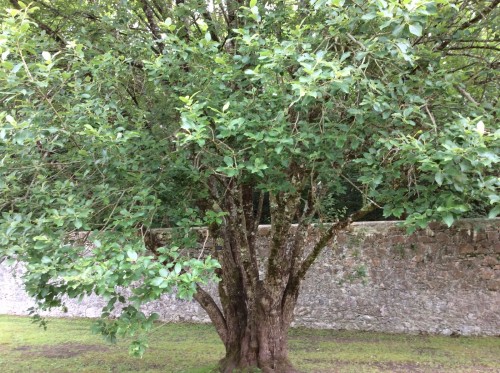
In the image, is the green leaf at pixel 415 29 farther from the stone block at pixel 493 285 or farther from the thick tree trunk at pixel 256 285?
the stone block at pixel 493 285

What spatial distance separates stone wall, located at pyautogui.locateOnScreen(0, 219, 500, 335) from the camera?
698 centimetres

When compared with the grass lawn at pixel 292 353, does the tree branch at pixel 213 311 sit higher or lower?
higher

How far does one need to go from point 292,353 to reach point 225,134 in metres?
4.62

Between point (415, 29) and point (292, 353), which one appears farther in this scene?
point (292, 353)

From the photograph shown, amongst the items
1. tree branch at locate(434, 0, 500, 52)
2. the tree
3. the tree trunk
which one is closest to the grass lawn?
the tree trunk

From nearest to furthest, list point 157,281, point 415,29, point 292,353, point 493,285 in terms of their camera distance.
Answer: point 415,29 < point 157,281 < point 292,353 < point 493,285

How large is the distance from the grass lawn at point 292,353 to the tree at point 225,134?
1500mm

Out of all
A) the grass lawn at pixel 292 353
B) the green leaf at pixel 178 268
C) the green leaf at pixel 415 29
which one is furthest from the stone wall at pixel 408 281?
the green leaf at pixel 178 268

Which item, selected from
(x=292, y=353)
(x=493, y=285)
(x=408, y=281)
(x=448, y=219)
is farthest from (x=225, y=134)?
(x=493, y=285)

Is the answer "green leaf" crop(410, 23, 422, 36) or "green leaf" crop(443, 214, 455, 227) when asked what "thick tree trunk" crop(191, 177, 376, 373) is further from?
"green leaf" crop(410, 23, 422, 36)

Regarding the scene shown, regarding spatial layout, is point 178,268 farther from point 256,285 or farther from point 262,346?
point 262,346

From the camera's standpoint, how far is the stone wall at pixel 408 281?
6.98 m

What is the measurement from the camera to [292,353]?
6.48 m

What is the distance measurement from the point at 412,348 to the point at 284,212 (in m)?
3.46
